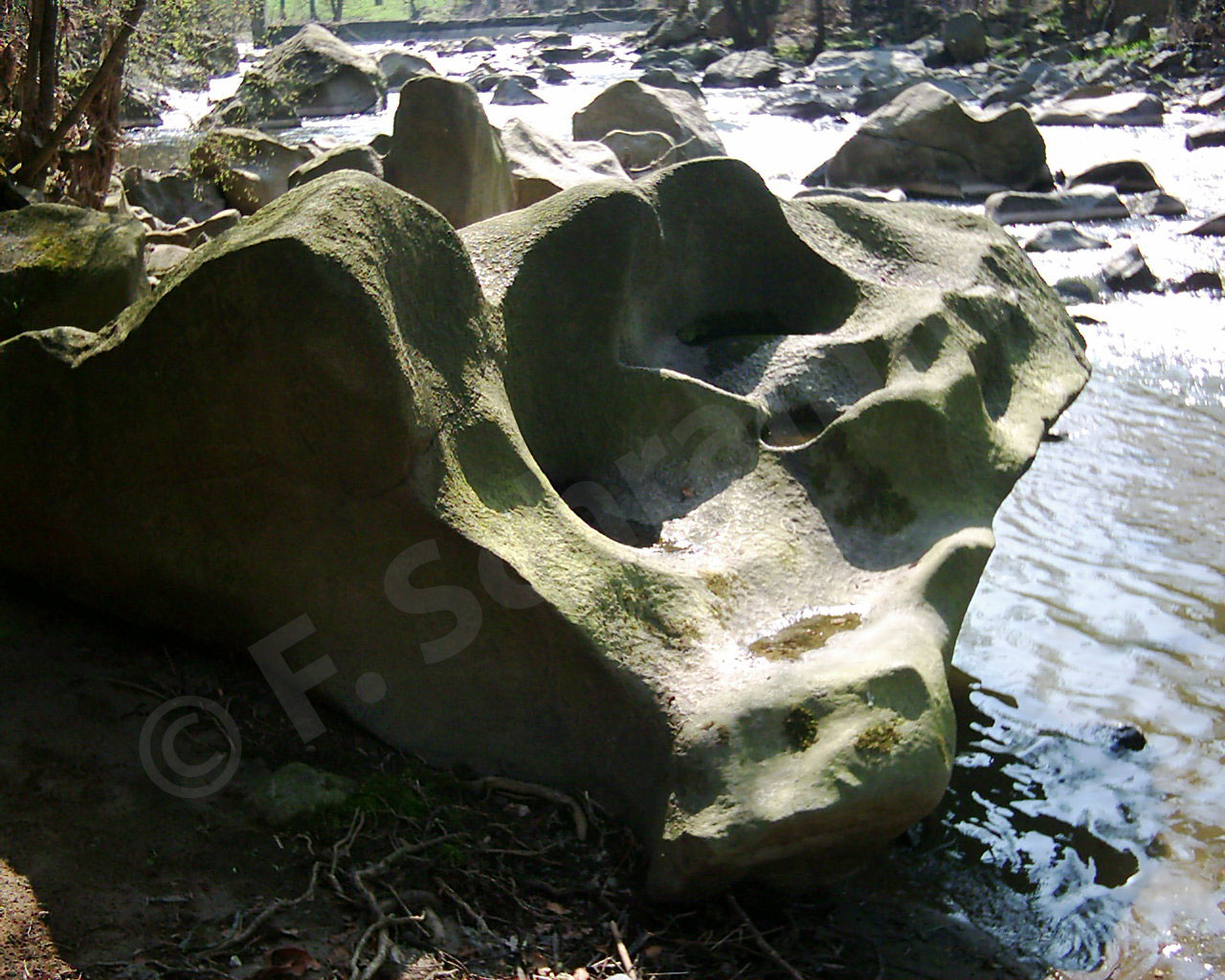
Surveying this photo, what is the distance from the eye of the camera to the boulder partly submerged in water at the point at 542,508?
135 inches

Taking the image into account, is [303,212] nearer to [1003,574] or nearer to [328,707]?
[328,707]

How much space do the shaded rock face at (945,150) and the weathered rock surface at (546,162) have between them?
499 cm

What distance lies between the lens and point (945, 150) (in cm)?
1514

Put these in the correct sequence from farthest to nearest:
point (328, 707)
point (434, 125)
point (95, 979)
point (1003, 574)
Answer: point (434, 125), point (1003, 574), point (328, 707), point (95, 979)

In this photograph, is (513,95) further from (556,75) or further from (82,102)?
(82,102)

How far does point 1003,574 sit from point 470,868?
12.0 ft

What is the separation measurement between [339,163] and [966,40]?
22937mm

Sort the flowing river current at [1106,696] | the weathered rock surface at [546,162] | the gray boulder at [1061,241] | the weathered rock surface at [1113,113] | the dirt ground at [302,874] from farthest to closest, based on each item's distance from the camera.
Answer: the weathered rock surface at [1113,113]
the gray boulder at [1061,241]
the weathered rock surface at [546,162]
the flowing river current at [1106,696]
the dirt ground at [302,874]

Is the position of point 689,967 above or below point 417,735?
below

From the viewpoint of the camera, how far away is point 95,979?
113 inches

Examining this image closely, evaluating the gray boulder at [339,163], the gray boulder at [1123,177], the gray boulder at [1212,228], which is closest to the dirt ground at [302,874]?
the gray boulder at [339,163]

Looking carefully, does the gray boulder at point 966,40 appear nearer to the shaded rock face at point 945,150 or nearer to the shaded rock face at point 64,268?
the shaded rock face at point 945,150

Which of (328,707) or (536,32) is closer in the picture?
(328,707)

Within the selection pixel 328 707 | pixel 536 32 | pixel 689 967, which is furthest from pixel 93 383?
pixel 536 32
